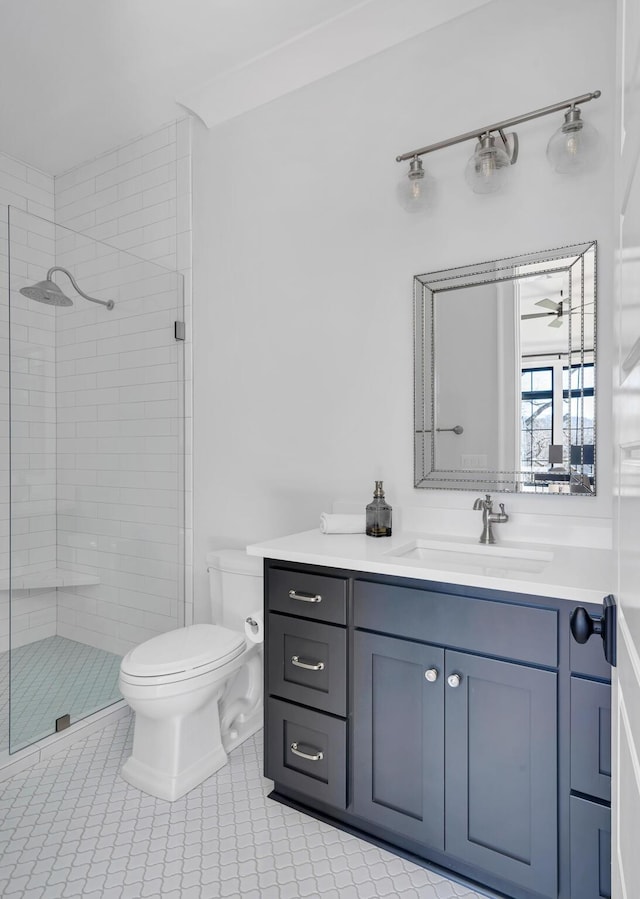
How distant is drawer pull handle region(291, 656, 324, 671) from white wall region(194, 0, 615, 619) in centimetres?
66

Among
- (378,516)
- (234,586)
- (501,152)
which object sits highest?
(501,152)

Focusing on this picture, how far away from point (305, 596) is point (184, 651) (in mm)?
549

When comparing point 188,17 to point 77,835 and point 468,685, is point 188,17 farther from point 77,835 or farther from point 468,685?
point 77,835

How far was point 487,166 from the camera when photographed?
172 centimetres

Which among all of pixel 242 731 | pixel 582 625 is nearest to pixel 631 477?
pixel 582 625

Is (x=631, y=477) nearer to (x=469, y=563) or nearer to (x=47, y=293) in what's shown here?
(x=469, y=563)

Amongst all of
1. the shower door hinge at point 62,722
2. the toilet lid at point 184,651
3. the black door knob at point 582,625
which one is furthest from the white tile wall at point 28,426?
the black door knob at point 582,625

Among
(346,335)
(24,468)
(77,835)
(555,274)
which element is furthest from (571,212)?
(77,835)

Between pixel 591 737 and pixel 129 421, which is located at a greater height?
pixel 129 421

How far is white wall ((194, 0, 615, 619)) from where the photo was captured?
5.64 feet

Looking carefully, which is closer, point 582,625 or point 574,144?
point 582,625

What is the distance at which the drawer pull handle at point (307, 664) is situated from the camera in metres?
1.65

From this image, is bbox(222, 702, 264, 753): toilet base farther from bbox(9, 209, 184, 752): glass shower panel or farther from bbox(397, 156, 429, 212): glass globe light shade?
bbox(397, 156, 429, 212): glass globe light shade

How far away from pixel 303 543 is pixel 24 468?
1197mm
